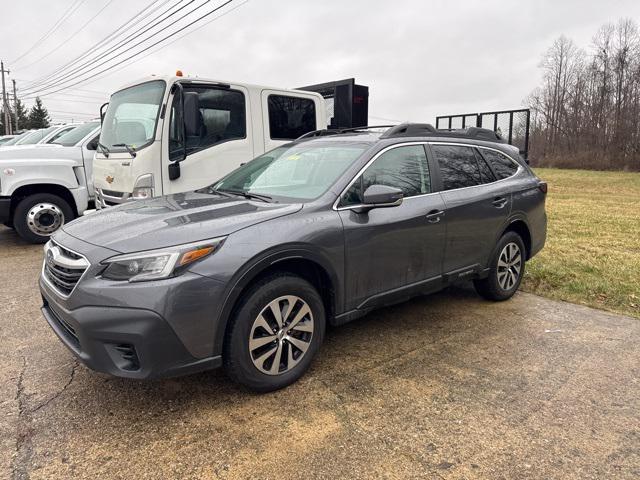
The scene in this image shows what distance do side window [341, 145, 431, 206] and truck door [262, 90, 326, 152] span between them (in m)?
3.28

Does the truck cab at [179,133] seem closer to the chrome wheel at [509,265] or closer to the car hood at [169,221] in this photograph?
the car hood at [169,221]

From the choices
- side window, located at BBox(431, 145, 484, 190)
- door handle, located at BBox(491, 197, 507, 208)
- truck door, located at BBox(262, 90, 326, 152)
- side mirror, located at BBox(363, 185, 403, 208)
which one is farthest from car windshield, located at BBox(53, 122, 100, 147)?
door handle, located at BBox(491, 197, 507, 208)

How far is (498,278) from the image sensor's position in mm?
4887

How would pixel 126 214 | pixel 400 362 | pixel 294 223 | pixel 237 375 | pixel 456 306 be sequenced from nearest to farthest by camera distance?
pixel 237 375 → pixel 294 223 → pixel 126 214 → pixel 400 362 → pixel 456 306

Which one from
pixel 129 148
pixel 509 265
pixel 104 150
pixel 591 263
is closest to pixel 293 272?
pixel 509 265

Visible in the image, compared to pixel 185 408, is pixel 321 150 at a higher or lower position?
higher

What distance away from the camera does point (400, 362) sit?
3.60 metres

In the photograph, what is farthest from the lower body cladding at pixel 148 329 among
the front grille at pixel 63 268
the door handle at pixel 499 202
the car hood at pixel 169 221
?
the door handle at pixel 499 202

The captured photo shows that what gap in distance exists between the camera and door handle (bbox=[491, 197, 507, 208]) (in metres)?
4.61

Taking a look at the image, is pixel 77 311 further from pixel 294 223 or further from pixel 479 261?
pixel 479 261

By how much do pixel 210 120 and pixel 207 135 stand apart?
7.8 inches

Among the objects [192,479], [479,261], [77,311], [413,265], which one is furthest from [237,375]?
[479,261]

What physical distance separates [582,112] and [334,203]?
48.1 m

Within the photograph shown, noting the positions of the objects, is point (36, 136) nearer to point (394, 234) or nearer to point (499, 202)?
point (394, 234)
